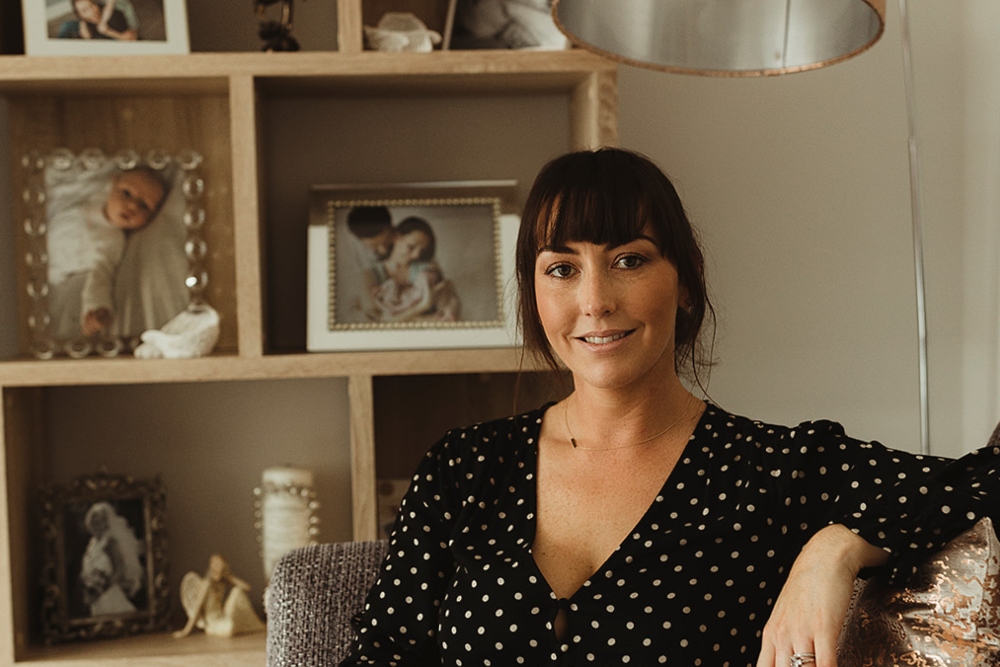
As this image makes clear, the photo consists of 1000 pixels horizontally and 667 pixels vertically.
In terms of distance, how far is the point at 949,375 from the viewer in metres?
2.22

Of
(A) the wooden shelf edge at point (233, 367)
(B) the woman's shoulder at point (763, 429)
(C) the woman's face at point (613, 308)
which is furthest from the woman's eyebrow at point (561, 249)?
(A) the wooden shelf edge at point (233, 367)

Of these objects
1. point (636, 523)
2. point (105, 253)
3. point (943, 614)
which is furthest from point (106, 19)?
point (943, 614)

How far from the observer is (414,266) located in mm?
1878

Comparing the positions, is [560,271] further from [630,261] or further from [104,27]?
[104,27]

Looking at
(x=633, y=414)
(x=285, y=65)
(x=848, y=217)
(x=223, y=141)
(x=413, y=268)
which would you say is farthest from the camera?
(x=848, y=217)

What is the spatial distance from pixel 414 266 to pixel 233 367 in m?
0.39

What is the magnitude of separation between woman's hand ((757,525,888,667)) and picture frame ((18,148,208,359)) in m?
1.31

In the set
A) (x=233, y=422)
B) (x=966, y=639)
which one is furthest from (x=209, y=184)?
(x=966, y=639)

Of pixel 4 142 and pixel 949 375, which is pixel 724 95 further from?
pixel 4 142

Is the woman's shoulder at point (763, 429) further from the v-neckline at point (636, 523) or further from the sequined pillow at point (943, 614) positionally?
the sequined pillow at point (943, 614)

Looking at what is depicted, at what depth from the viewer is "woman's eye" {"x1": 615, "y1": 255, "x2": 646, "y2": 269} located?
130 centimetres

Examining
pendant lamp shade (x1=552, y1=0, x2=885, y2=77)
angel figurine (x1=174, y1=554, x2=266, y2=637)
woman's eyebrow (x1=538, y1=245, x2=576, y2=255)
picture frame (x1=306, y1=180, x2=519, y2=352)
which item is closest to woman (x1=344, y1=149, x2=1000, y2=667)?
A: woman's eyebrow (x1=538, y1=245, x2=576, y2=255)

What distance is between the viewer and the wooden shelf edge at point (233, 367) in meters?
1.73

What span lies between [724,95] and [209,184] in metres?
1.13
